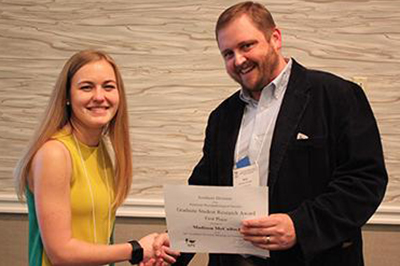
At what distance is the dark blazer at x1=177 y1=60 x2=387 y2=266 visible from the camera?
1264mm

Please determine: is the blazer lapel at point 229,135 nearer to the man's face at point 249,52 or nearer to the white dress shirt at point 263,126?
the white dress shirt at point 263,126

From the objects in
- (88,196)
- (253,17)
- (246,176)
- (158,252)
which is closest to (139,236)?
(158,252)

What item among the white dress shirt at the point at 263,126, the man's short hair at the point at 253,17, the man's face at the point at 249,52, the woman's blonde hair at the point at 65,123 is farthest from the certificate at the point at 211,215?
the man's short hair at the point at 253,17

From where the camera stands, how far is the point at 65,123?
1.44 metres

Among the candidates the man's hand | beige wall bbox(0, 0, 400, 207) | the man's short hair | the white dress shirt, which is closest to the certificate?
the man's hand

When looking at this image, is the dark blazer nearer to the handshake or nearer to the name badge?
the name badge

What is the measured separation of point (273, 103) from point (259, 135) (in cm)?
11

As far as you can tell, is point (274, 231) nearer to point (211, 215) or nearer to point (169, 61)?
point (211, 215)

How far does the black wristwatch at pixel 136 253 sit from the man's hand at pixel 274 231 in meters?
0.41

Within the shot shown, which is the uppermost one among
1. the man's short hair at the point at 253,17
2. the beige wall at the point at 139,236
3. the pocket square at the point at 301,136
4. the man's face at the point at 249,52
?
the man's short hair at the point at 253,17

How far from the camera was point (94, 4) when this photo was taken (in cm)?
233

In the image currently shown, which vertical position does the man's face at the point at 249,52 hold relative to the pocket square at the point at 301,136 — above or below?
above

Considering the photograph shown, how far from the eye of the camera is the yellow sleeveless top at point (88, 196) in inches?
54.1

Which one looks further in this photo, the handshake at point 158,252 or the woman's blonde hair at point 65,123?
the handshake at point 158,252
